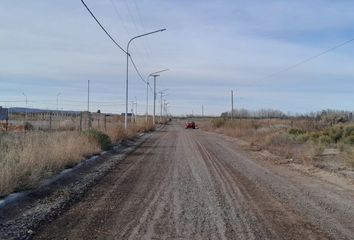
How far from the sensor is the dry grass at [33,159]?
1246 cm

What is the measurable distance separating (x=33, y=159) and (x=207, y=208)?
606cm

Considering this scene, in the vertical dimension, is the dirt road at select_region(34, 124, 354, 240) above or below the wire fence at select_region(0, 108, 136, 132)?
below

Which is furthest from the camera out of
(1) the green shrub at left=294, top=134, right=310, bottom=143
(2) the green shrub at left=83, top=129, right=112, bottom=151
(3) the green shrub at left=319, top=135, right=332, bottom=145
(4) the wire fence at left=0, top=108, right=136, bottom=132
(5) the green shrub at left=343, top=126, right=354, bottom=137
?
(5) the green shrub at left=343, top=126, right=354, bottom=137

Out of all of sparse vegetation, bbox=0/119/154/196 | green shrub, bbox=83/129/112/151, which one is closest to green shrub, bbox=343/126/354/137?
green shrub, bbox=83/129/112/151

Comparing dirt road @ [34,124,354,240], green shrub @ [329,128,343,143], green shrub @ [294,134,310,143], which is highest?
green shrub @ [329,128,343,143]

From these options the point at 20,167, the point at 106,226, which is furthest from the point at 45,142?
the point at 106,226

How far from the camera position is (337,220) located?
10.3 meters

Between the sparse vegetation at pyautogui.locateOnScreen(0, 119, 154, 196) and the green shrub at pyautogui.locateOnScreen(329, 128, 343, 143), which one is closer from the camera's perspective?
the sparse vegetation at pyautogui.locateOnScreen(0, 119, 154, 196)

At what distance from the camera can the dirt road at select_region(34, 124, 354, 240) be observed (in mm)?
8969

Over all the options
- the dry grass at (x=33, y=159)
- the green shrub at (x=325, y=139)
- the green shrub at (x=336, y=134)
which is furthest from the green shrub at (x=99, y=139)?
the green shrub at (x=336, y=134)

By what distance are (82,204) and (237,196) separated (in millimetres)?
3800

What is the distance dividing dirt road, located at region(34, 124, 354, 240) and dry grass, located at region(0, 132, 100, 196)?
1.63 m

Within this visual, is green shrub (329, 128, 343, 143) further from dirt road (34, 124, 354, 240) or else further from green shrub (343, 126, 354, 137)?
dirt road (34, 124, 354, 240)

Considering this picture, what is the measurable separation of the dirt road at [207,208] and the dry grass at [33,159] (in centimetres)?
163
